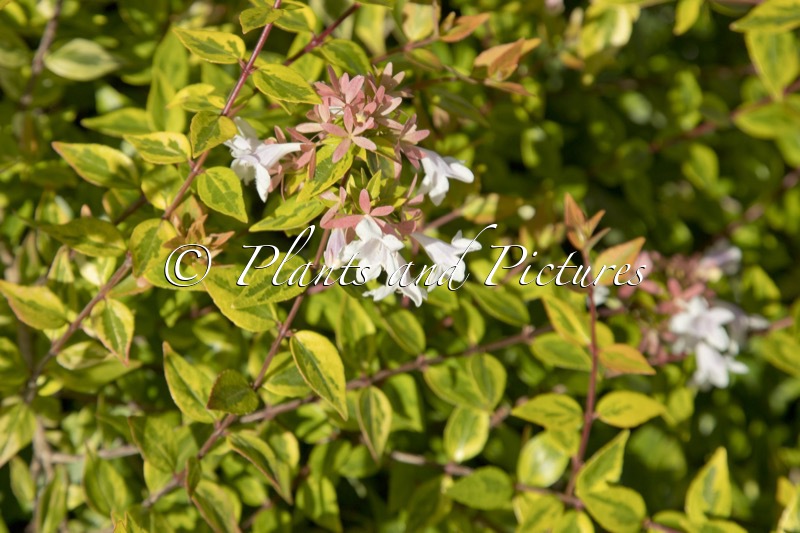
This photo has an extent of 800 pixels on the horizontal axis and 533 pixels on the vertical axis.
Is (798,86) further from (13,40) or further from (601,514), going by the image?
(13,40)

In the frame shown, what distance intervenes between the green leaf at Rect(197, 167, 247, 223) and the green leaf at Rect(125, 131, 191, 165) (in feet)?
0.18

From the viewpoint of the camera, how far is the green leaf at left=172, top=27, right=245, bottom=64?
3.26ft

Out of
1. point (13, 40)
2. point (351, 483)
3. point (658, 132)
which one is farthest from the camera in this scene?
point (658, 132)

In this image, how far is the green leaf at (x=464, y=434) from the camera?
4.49ft

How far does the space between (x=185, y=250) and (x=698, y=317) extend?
35.3 inches

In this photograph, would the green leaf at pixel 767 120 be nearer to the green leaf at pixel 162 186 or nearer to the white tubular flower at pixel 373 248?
the white tubular flower at pixel 373 248

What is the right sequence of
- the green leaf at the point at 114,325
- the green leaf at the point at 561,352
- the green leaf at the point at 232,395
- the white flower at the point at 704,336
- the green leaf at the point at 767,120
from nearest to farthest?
the green leaf at the point at 232,395 → the green leaf at the point at 114,325 → the green leaf at the point at 561,352 → the white flower at the point at 704,336 → the green leaf at the point at 767,120

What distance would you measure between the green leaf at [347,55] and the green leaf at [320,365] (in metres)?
0.34

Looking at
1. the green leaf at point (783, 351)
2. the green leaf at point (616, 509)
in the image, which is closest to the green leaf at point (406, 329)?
the green leaf at point (616, 509)

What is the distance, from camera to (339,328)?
4.05ft

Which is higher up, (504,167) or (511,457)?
(504,167)

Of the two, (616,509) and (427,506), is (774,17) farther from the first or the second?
(427,506)

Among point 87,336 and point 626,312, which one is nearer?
point 87,336

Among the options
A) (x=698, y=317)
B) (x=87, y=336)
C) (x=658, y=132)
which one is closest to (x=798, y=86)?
(x=658, y=132)
